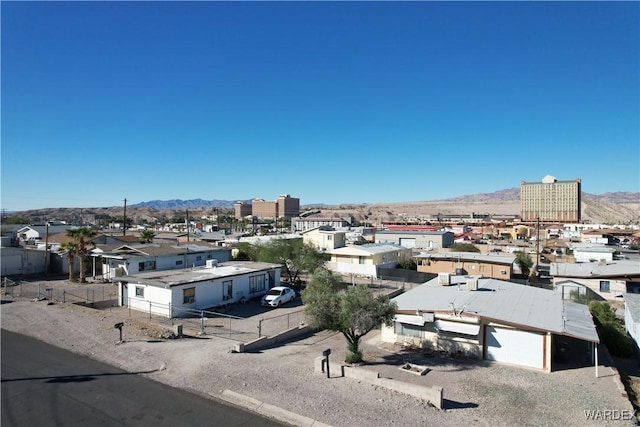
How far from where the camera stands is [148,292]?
24.8 meters

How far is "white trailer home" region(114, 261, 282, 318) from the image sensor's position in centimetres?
2378

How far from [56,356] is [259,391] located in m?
9.41

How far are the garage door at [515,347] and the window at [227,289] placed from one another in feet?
54.2

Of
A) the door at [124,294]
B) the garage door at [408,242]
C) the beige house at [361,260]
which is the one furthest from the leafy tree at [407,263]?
the door at [124,294]

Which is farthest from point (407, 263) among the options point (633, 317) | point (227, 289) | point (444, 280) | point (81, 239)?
point (81, 239)

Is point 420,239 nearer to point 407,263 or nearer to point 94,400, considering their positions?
point 407,263

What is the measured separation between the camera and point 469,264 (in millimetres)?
40219

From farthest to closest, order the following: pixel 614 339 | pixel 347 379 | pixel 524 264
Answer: pixel 524 264, pixel 614 339, pixel 347 379

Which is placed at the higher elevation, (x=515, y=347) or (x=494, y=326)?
(x=494, y=326)

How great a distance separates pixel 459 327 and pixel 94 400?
13.8 meters

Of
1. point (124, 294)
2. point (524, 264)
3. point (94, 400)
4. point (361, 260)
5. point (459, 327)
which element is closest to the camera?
point (94, 400)

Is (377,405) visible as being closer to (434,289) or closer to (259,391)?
(259,391)

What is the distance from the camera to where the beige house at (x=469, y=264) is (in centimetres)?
3853

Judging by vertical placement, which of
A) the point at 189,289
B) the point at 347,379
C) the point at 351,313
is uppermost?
the point at 351,313
